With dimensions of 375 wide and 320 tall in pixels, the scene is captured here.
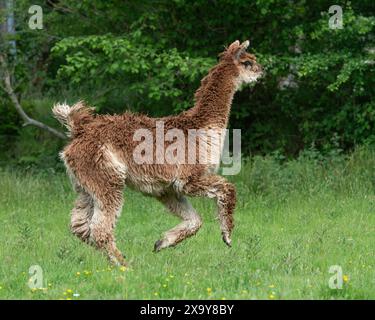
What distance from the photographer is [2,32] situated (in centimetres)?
1683

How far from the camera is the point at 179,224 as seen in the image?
8.55m

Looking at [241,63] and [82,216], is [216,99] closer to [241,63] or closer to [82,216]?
[241,63]

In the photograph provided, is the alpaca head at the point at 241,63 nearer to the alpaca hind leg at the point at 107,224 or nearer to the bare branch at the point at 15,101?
the alpaca hind leg at the point at 107,224

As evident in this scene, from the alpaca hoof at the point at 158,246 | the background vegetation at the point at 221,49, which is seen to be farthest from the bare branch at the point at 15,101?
the alpaca hoof at the point at 158,246

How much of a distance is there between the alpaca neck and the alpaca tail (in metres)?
1.03

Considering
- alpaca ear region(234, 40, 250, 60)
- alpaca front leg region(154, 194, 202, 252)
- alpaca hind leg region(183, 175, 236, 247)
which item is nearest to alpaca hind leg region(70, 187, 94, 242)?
alpaca front leg region(154, 194, 202, 252)

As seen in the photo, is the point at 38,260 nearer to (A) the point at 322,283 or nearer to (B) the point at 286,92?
(A) the point at 322,283

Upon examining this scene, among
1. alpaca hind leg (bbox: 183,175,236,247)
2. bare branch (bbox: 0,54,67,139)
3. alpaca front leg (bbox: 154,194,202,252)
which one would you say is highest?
bare branch (bbox: 0,54,67,139)

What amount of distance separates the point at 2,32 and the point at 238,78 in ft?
29.2

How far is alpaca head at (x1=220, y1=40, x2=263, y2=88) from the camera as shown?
895 cm

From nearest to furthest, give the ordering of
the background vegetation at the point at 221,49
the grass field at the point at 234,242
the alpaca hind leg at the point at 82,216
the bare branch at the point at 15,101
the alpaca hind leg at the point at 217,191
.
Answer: the grass field at the point at 234,242 < the alpaca hind leg at the point at 217,191 < the alpaca hind leg at the point at 82,216 < the background vegetation at the point at 221,49 < the bare branch at the point at 15,101

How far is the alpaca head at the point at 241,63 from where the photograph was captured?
895 centimetres

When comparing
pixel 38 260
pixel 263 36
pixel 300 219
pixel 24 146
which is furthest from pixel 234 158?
pixel 38 260

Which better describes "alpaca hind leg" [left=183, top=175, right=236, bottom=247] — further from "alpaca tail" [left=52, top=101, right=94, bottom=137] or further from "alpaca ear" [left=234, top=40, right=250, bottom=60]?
"alpaca ear" [left=234, top=40, right=250, bottom=60]
